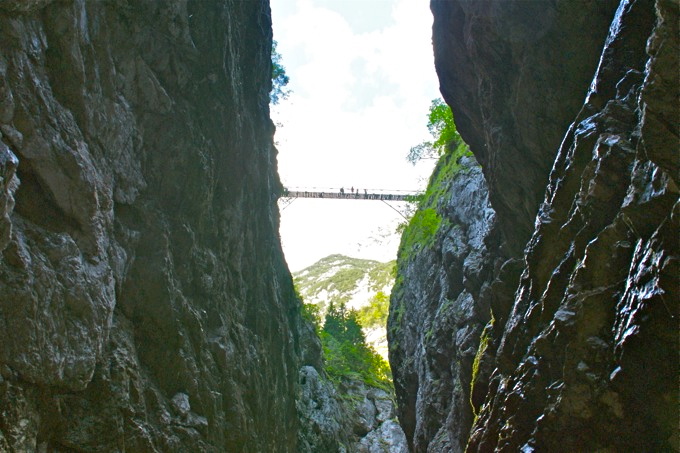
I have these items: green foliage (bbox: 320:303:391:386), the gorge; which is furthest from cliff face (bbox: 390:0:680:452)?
green foliage (bbox: 320:303:391:386)

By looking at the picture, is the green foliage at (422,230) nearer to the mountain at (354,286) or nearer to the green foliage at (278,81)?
the green foliage at (278,81)

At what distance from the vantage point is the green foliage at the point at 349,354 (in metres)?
40.9

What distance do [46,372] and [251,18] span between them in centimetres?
1542

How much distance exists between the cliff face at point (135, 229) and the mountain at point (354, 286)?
168 feet

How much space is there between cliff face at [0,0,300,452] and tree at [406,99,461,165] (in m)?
11.0

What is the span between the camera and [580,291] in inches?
343

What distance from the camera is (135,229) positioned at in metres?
12.8

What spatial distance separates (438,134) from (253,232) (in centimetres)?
1730

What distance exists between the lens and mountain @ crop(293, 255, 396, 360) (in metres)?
73.8

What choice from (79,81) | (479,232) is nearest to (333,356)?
(479,232)

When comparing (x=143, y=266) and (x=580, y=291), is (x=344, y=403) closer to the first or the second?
(x=143, y=266)

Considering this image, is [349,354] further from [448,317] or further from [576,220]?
[576,220]

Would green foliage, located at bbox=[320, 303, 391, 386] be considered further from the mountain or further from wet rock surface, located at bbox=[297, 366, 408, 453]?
the mountain

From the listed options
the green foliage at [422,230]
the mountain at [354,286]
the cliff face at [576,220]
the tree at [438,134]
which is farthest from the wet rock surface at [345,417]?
the mountain at [354,286]
